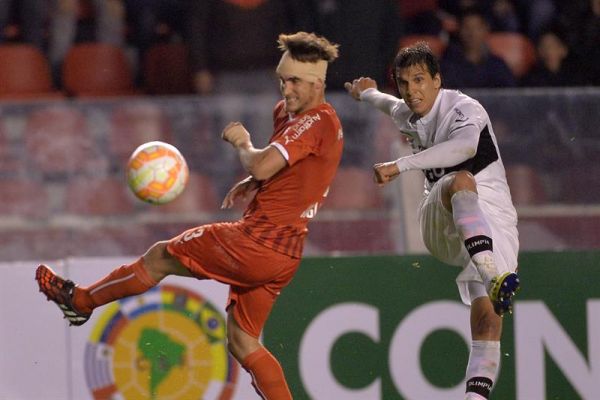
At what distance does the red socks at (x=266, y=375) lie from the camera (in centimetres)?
730

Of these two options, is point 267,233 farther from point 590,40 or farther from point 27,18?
point 27,18

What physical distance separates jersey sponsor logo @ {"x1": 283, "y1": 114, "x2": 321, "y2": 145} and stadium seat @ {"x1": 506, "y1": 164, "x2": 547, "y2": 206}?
6.81ft

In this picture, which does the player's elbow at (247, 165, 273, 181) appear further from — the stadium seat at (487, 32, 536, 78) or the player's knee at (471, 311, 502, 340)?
the stadium seat at (487, 32, 536, 78)

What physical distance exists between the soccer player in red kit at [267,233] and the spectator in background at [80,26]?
3.21 metres

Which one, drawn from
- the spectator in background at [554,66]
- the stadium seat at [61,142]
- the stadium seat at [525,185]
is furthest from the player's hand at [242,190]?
the spectator in background at [554,66]

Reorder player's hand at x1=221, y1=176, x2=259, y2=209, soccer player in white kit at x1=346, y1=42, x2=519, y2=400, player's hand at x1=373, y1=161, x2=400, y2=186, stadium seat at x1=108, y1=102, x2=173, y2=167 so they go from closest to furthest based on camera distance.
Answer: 1. player's hand at x1=373, y1=161, x2=400, y2=186
2. soccer player in white kit at x1=346, y1=42, x2=519, y2=400
3. player's hand at x1=221, y1=176, x2=259, y2=209
4. stadium seat at x1=108, y1=102, x2=173, y2=167

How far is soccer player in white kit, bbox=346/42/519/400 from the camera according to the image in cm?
689

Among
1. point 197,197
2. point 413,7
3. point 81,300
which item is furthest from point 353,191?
point 413,7

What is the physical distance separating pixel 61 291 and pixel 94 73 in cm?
306

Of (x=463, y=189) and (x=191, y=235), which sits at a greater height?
(x=463, y=189)

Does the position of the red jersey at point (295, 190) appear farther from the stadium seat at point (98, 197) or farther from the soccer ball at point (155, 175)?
the stadium seat at point (98, 197)

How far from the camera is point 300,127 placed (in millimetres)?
6977

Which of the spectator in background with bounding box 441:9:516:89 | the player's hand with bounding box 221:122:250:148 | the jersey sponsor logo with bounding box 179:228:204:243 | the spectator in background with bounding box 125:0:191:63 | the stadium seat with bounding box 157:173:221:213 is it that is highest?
the spectator in background with bounding box 125:0:191:63

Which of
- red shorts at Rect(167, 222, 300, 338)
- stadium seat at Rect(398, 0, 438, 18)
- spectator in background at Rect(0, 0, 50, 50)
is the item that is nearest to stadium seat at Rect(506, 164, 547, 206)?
red shorts at Rect(167, 222, 300, 338)
